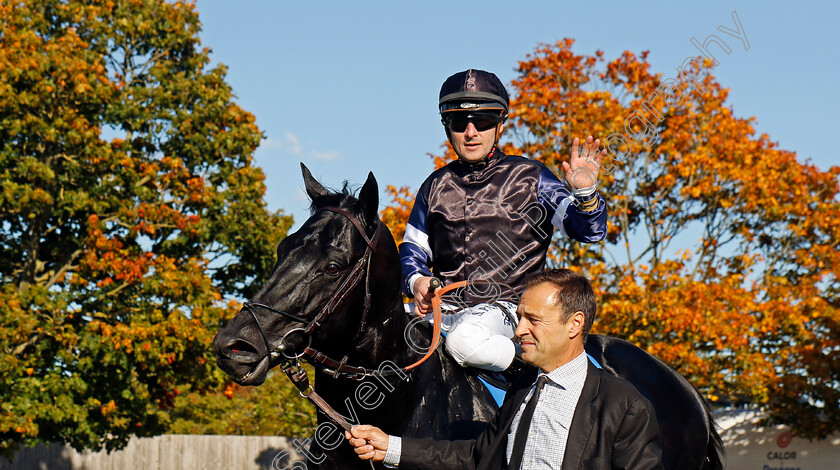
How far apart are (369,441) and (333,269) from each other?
32.2 inches

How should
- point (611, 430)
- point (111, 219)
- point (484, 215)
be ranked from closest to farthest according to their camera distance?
point (611, 430) → point (484, 215) → point (111, 219)

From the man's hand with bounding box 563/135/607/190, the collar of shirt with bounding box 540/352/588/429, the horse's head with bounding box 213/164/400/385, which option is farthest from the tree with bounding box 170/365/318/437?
the collar of shirt with bounding box 540/352/588/429

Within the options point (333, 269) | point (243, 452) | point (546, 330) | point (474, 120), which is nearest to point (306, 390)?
point (333, 269)

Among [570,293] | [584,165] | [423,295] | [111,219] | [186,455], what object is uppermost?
[111,219]

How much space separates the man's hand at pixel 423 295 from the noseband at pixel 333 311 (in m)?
0.41

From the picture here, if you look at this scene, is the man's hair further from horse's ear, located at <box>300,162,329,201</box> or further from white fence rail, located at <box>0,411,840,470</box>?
white fence rail, located at <box>0,411,840,470</box>

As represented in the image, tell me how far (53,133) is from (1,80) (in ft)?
4.94

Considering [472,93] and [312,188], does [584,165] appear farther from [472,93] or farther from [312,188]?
[312,188]

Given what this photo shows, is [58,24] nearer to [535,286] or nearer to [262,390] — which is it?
[262,390]

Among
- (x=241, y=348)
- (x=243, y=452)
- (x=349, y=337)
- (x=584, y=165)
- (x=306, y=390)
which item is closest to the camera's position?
(x=241, y=348)

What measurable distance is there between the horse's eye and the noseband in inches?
2.4

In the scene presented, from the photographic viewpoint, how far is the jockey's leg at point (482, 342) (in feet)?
13.1

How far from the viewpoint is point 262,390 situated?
2639 centimetres

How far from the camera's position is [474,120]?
4625 millimetres
